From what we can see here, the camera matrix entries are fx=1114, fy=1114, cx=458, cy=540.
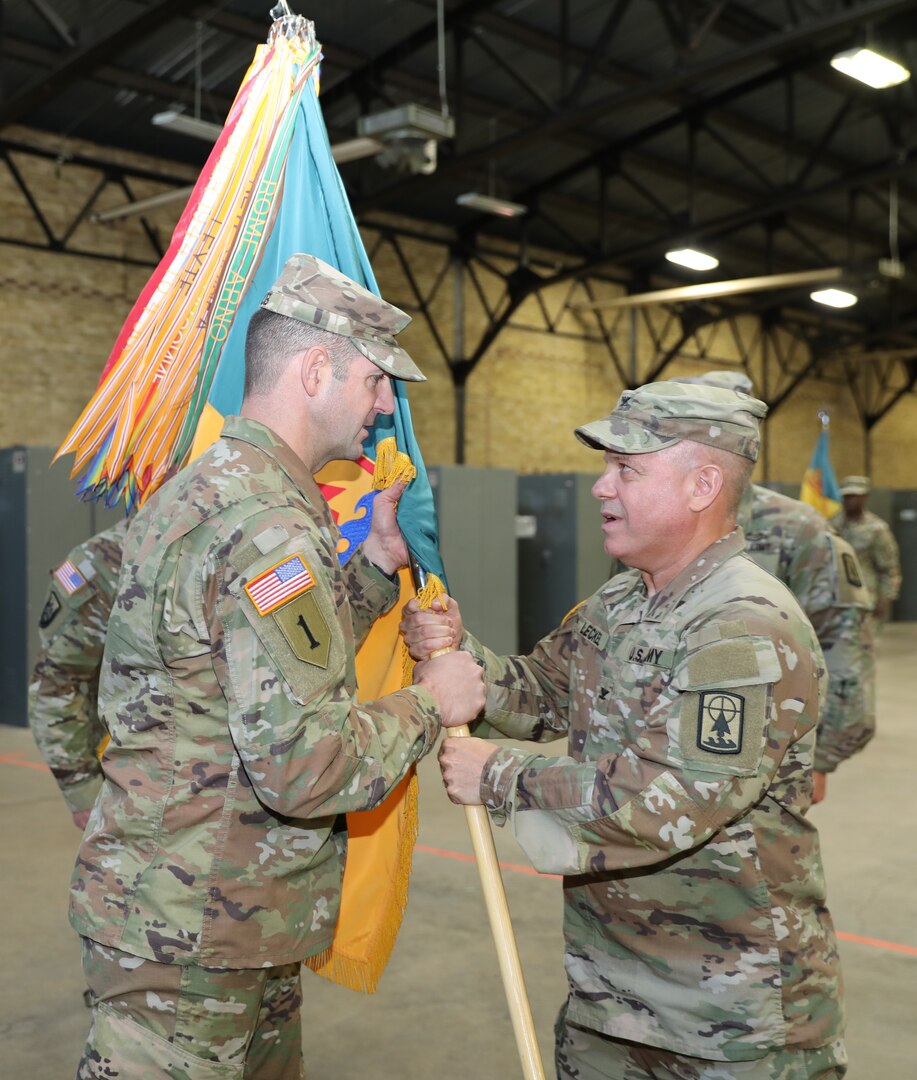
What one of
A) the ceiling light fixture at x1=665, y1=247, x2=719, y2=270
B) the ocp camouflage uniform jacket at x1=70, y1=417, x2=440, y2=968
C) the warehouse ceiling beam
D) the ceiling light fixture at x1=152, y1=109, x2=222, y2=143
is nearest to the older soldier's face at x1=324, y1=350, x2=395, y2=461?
the ocp camouflage uniform jacket at x1=70, y1=417, x2=440, y2=968

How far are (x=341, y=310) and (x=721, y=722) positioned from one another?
0.89 meters

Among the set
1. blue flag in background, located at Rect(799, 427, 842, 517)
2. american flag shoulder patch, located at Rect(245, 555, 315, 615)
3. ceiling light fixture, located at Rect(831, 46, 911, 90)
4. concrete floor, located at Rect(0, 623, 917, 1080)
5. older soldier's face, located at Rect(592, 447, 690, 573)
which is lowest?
concrete floor, located at Rect(0, 623, 917, 1080)

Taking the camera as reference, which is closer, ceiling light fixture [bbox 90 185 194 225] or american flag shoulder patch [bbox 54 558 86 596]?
american flag shoulder patch [bbox 54 558 86 596]

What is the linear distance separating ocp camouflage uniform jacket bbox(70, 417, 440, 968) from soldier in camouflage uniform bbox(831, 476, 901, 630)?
1013 cm

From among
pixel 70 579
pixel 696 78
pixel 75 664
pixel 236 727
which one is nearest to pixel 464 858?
pixel 75 664

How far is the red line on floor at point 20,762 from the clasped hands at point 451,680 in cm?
510

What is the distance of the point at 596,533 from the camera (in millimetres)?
10938

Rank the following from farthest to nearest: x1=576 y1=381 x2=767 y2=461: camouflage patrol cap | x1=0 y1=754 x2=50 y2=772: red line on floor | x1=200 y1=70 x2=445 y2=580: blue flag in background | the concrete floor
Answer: x1=0 y1=754 x2=50 y2=772: red line on floor
the concrete floor
x1=200 y1=70 x2=445 y2=580: blue flag in background
x1=576 y1=381 x2=767 y2=461: camouflage patrol cap

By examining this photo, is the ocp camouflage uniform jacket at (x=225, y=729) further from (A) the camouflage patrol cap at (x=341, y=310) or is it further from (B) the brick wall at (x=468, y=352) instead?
(B) the brick wall at (x=468, y=352)

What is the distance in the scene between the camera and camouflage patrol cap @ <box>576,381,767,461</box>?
1830 mm

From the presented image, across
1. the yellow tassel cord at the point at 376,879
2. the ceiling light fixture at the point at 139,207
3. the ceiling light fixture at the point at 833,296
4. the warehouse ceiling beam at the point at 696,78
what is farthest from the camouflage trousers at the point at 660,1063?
the ceiling light fixture at the point at 833,296

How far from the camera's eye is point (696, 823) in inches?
64.9

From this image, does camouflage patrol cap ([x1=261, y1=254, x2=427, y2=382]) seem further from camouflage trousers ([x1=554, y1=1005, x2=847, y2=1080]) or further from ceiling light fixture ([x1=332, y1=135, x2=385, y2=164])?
ceiling light fixture ([x1=332, y1=135, x2=385, y2=164])

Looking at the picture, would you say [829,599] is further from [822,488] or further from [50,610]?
[822,488]
